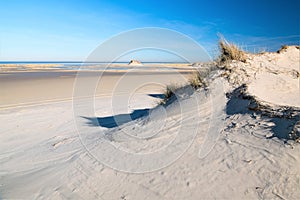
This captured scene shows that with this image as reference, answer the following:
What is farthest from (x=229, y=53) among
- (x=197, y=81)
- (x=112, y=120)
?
(x=112, y=120)

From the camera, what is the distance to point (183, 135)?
468 centimetres

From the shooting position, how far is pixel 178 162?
4012mm

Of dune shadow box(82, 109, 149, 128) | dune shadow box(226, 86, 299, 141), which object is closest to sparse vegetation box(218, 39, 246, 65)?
dune shadow box(226, 86, 299, 141)

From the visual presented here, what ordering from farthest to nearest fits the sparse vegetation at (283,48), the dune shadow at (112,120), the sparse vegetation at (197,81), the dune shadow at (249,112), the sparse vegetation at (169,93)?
the dune shadow at (112,120) < the sparse vegetation at (283,48) < the sparse vegetation at (169,93) < the sparse vegetation at (197,81) < the dune shadow at (249,112)

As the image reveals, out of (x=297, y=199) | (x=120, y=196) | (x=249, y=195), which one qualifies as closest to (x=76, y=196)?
(x=120, y=196)

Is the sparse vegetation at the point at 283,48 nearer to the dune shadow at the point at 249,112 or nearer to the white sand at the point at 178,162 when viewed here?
the white sand at the point at 178,162

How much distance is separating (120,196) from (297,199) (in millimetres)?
2359

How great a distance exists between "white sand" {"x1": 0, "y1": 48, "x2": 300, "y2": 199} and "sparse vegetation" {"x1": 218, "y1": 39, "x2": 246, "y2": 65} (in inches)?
44.1

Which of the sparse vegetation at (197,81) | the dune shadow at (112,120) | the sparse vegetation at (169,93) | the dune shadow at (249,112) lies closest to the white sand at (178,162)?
the dune shadow at (249,112)

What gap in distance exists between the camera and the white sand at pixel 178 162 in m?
3.23

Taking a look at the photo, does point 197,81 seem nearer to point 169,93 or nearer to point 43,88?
point 169,93

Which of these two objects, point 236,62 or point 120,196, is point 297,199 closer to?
point 120,196

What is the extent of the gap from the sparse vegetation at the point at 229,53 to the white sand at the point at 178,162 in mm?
1120

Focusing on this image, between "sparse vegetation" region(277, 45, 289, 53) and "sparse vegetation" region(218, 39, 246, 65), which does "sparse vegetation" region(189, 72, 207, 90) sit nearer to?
"sparse vegetation" region(218, 39, 246, 65)
